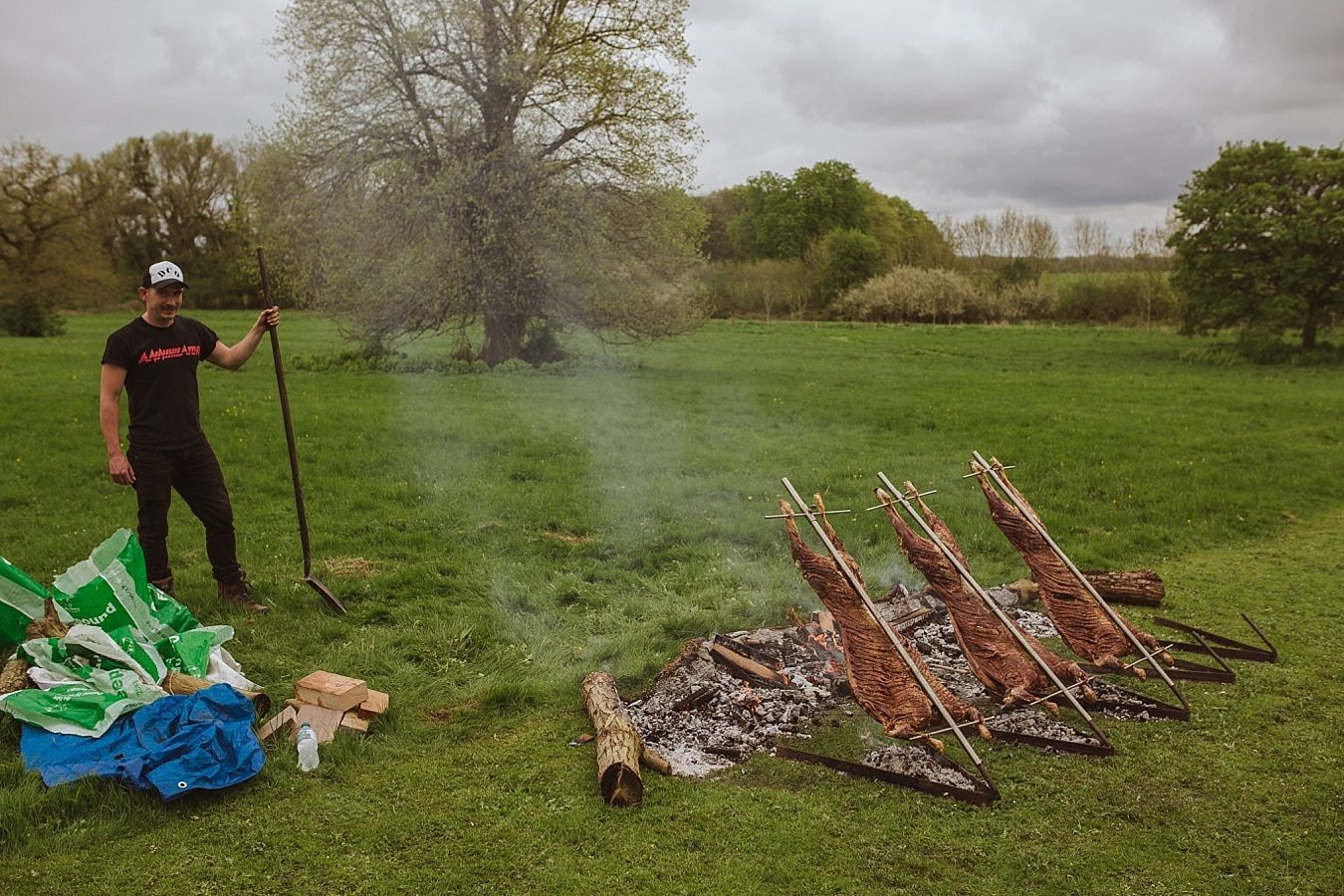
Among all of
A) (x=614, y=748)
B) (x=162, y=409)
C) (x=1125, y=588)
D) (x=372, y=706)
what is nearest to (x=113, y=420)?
(x=162, y=409)

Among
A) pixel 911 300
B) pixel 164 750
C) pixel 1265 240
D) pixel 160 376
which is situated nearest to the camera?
pixel 164 750


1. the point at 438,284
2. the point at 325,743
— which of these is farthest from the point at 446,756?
the point at 438,284

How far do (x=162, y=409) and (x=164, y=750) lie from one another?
2425 millimetres

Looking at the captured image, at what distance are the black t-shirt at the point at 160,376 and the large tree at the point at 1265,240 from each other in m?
24.8

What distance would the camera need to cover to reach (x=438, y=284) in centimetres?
1769

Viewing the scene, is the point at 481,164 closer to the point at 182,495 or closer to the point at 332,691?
the point at 182,495

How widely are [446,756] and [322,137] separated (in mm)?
16933

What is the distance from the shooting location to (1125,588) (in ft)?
21.1

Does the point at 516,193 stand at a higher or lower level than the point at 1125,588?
higher

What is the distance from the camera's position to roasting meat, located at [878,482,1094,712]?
4551mm

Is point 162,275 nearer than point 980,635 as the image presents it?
No

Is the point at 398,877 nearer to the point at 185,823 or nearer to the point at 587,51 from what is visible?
the point at 185,823

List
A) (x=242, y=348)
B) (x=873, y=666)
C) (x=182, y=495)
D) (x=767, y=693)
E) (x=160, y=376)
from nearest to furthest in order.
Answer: (x=873, y=666) < (x=767, y=693) < (x=160, y=376) < (x=182, y=495) < (x=242, y=348)

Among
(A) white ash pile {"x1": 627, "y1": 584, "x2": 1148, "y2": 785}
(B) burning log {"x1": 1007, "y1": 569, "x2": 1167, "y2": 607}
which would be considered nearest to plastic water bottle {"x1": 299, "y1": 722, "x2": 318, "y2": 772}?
(A) white ash pile {"x1": 627, "y1": 584, "x2": 1148, "y2": 785}
